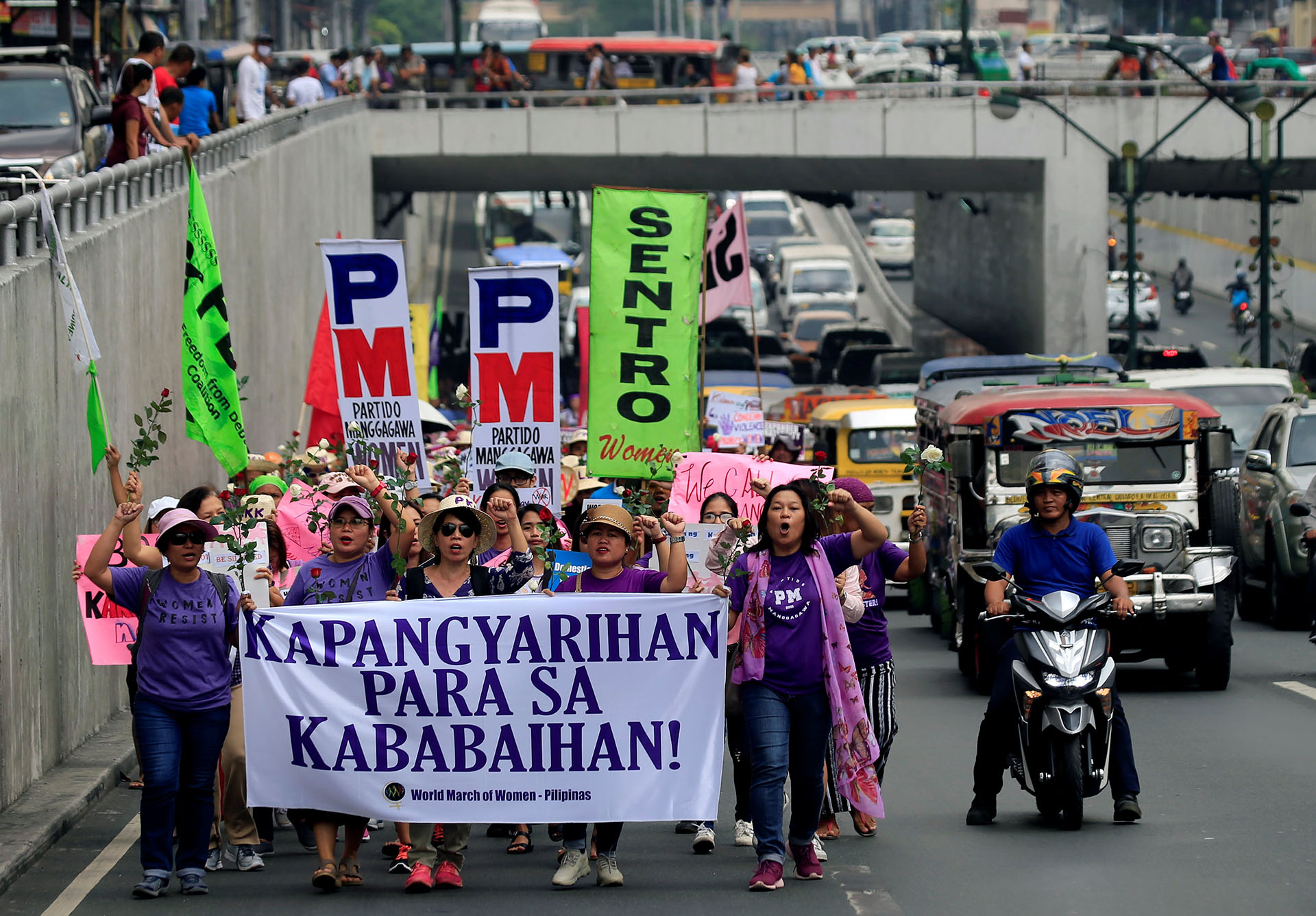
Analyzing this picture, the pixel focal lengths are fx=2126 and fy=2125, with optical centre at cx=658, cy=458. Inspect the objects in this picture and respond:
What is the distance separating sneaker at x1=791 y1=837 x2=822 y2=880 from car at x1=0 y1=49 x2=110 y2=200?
1270 cm

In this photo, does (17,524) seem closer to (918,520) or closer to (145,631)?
(145,631)

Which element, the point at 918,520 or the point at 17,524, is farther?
the point at 17,524

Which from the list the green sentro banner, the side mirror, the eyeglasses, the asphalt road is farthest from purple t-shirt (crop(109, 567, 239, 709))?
the side mirror

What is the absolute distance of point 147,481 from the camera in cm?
1572

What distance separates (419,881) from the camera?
8.62 m

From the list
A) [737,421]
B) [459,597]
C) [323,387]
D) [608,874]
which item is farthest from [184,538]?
[737,421]

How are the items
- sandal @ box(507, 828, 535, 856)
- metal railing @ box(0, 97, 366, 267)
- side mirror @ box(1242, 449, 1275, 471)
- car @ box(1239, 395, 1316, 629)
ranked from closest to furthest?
sandal @ box(507, 828, 535, 856) → metal railing @ box(0, 97, 366, 267) → side mirror @ box(1242, 449, 1275, 471) → car @ box(1239, 395, 1316, 629)

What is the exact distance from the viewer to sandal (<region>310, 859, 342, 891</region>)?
866cm

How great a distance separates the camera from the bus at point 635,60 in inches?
1984

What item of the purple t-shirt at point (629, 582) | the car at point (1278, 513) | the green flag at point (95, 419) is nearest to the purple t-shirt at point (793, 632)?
the purple t-shirt at point (629, 582)

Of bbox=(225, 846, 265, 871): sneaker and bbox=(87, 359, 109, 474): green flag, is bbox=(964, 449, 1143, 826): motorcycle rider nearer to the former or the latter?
bbox=(225, 846, 265, 871): sneaker

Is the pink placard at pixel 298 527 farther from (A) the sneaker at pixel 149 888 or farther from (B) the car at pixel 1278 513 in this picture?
(B) the car at pixel 1278 513

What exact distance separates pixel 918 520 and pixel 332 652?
8.41ft

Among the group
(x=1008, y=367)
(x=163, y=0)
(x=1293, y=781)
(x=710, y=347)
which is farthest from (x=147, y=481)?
(x=163, y=0)
